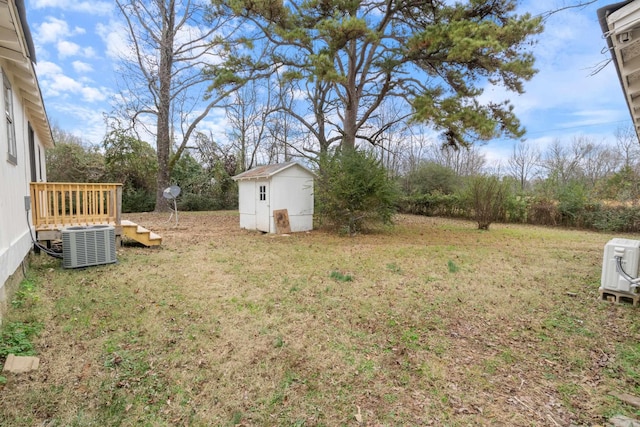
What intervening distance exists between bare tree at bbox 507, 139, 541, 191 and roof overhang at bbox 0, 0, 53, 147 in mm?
30897

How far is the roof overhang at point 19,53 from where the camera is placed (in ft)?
9.23

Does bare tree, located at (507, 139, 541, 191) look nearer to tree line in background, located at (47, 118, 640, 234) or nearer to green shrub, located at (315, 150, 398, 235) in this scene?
tree line in background, located at (47, 118, 640, 234)

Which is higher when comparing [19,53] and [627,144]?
[627,144]

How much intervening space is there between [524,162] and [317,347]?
103 ft

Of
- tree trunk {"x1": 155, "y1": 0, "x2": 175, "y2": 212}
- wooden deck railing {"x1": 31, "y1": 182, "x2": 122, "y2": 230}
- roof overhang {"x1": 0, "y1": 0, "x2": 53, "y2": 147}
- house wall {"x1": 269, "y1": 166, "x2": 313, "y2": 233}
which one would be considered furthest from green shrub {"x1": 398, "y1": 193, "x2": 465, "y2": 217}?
roof overhang {"x1": 0, "y1": 0, "x2": 53, "y2": 147}

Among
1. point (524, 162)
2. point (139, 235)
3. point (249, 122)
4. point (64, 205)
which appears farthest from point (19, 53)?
point (524, 162)

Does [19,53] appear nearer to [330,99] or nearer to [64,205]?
[64,205]

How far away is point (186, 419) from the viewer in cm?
204

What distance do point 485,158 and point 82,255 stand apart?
2956 centimetres

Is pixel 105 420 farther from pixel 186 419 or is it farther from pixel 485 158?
pixel 485 158

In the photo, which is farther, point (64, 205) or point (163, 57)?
point (163, 57)

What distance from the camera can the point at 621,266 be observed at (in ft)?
13.0

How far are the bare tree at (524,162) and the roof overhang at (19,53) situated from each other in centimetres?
3090

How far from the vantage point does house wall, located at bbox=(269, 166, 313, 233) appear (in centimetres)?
945
